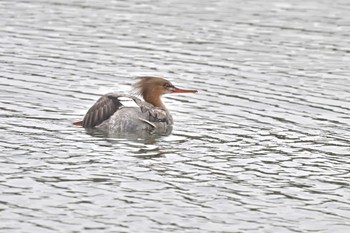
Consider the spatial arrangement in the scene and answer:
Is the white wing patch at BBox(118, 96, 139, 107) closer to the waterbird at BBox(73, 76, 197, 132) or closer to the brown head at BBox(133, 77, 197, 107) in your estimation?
the waterbird at BBox(73, 76, 197, 132)

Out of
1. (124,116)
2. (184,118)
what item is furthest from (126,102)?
(184,118)

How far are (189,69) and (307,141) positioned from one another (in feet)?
23.0

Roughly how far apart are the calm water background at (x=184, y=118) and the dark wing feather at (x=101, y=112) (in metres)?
0.46

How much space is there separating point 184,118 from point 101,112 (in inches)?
75.3

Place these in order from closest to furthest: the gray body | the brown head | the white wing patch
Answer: the gray body → the white wing patch → the brown head

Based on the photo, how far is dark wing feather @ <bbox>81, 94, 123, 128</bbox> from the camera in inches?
685

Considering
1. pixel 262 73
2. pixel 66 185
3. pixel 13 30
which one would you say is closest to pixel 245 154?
pixel 66 185

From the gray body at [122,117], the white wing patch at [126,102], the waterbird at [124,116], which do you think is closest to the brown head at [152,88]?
the waterbird at [124,116]

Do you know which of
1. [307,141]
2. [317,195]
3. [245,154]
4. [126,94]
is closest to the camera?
[317,195]

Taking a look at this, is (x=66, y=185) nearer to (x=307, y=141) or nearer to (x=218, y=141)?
(x=218, y=141)

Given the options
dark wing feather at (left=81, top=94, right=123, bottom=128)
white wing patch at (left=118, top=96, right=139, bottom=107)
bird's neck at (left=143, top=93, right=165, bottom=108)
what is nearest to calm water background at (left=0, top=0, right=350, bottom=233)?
dark wing feather at (left=81, top=94, right=123, bottom=128)

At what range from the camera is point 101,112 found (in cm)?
1747

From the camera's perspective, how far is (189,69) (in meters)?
23.3

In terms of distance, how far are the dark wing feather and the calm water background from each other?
0.46 metres
